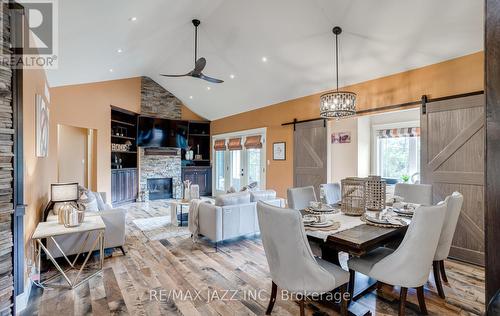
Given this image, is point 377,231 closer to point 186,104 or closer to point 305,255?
point 305,255

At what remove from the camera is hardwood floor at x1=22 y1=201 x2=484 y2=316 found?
2.32 m

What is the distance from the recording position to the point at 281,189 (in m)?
6.43

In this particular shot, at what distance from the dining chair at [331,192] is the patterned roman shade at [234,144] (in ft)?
14.0

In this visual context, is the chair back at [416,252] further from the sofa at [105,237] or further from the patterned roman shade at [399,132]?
the patterned roman shade at [399,132]

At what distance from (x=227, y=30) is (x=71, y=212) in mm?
3832

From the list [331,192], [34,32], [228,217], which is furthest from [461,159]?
[34,32]

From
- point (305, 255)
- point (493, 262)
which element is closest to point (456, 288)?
point (305, 255)

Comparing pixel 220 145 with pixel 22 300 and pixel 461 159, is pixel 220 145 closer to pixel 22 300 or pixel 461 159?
pixel 461 159

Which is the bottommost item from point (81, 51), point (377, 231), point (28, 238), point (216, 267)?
point (216, 267)

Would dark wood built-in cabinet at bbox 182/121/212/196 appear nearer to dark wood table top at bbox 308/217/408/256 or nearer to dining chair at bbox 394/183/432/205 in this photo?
dining chair at bbox 394/183/432/205

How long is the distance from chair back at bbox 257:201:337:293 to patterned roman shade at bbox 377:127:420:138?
5.19 metres

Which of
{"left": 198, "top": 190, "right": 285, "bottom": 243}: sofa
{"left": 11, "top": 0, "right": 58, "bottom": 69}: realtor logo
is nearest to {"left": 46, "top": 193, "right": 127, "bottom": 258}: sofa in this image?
{"left": 198, "top": 190, "right": 285, "bottom": 243}: sofa

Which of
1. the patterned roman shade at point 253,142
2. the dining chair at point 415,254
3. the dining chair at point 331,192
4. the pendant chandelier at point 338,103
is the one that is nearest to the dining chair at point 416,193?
the dining chair at point 331,192

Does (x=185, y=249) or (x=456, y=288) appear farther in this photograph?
(x=185, y=249)
